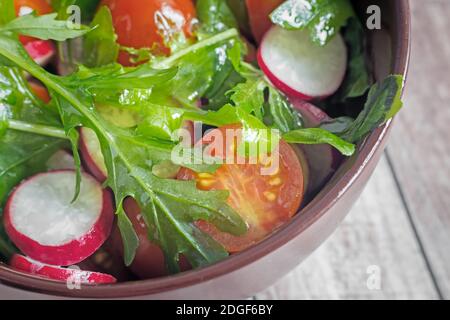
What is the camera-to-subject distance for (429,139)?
1.24 meters

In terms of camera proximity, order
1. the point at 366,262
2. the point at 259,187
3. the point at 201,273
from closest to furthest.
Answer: the point at 201,273 → the point at 259,187 → the point at 366,262

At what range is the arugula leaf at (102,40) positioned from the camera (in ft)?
2.90

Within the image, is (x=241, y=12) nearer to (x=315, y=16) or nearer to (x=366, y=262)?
(x=315, y=16)

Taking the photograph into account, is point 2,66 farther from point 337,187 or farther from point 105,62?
point 337,187

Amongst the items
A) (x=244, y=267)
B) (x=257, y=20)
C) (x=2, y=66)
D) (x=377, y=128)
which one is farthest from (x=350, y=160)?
(x=2, y=66)

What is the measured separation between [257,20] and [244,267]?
1.27 ft

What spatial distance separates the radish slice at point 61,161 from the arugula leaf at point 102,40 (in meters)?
0.12

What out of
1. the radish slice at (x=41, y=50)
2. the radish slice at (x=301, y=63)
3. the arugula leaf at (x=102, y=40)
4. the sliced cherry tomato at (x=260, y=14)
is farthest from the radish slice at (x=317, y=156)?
the radish slice at (x=41, y=50)

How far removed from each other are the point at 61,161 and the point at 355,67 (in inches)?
15.8

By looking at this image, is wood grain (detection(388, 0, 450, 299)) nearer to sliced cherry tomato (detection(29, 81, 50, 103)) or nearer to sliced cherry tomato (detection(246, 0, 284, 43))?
sliced cherry tomato (detection(246, 0, 284, 43))

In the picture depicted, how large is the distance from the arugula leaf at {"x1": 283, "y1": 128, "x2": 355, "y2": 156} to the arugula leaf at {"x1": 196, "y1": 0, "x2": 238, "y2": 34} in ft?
0.77

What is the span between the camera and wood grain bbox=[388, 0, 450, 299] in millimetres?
1151

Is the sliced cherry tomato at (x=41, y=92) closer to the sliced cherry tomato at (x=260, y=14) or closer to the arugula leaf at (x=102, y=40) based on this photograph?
the arugula leaf at (x=102, y=40)

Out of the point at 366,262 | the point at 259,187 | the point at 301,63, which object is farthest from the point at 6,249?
the point at 366,262
